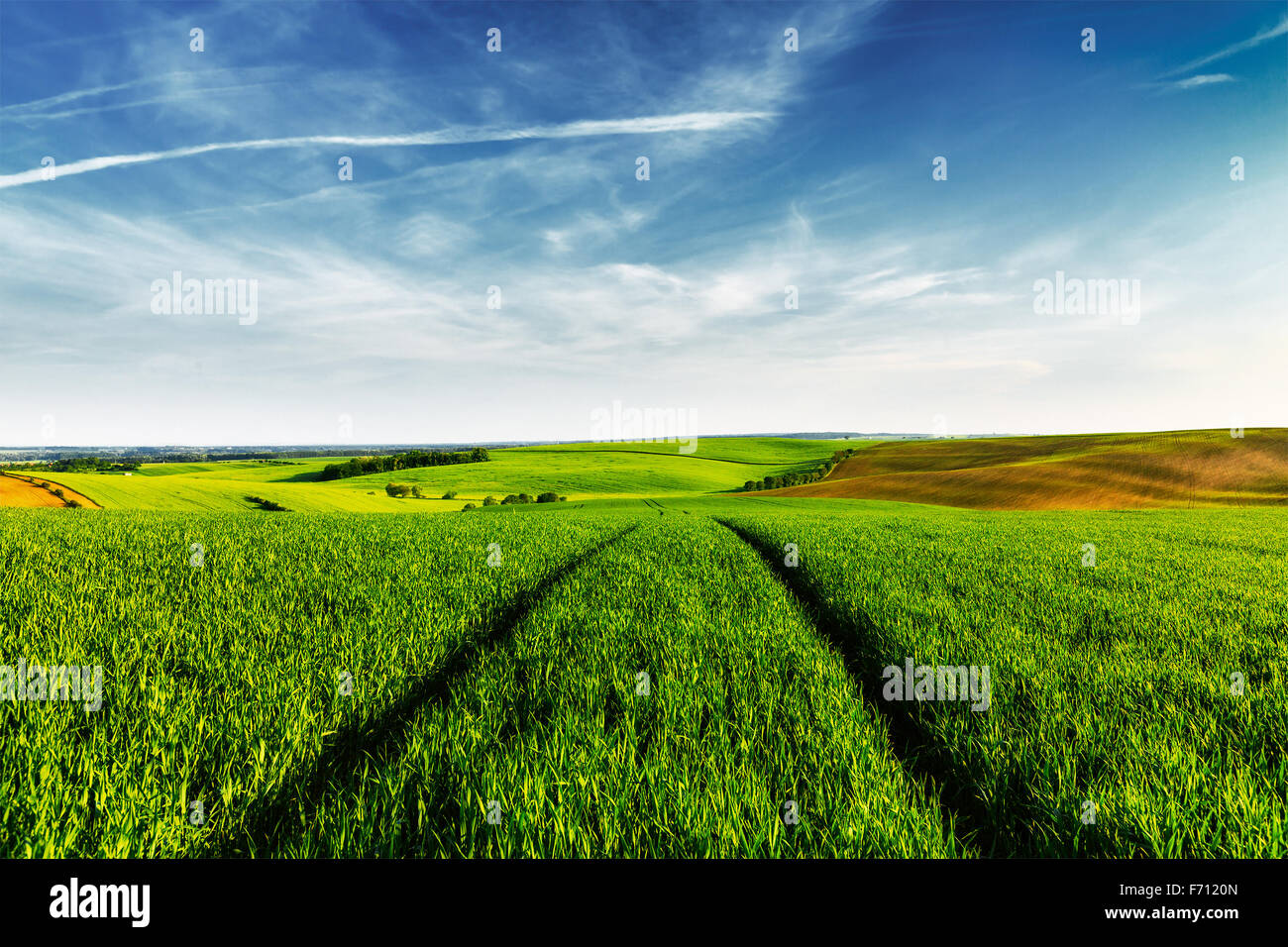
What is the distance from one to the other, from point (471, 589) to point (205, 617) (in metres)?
3.04

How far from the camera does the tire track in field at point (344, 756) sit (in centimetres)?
248

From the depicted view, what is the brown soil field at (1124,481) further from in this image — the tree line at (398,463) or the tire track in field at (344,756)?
the tree line at (398,463)

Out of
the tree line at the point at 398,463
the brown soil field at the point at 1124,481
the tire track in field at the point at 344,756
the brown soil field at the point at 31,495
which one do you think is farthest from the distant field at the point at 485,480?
the tire track in field at the point at 344,756

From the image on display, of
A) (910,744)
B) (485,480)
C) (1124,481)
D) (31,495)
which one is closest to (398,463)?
(485,480)

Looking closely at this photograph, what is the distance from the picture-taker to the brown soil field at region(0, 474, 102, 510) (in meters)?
29.2

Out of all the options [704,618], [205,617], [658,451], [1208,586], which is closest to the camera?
[205,617]

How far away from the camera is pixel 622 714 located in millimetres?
3783

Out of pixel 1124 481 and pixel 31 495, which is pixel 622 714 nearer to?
pixel 31 495

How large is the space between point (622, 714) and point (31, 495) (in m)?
47.5

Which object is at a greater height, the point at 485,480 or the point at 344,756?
the point at 485,480
